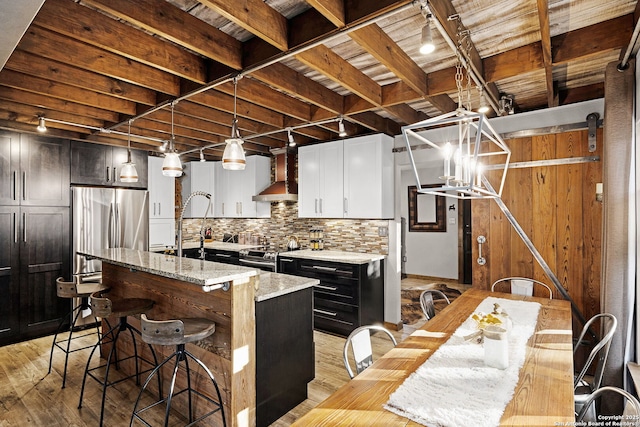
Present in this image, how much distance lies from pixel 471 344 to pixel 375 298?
2.47 m

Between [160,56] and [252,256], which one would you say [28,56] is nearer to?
[160,56]

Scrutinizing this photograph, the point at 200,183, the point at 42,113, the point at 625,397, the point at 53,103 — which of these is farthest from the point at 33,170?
the point at 625,397

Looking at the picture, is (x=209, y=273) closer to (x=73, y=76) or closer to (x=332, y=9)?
(x=332, y=9)

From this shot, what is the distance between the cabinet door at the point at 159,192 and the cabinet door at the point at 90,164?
608 mm

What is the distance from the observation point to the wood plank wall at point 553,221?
317 cm

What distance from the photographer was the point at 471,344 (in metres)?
1.91

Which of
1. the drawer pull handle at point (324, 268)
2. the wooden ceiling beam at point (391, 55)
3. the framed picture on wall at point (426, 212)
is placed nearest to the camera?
the wooden ceiling beam at point (391, 55)

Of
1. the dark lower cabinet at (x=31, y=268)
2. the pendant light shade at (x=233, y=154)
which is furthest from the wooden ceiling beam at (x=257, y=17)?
the dark lower cabinet at (x=31, y=268)

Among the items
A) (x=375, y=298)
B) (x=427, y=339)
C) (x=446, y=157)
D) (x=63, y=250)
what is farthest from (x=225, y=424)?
(x=63, y=250)

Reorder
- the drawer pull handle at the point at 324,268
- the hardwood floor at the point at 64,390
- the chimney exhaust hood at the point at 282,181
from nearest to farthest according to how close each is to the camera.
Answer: the hardwood floor at the point at 64,390
the drawer pull handle at the point at 324,268
the chimney exhaust hood at the point at 282,181

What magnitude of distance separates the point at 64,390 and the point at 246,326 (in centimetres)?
195

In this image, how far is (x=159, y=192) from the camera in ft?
17.9

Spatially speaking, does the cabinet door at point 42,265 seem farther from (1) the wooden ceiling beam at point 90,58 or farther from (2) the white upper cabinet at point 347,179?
(2) the white upper cabinet at point 347,179

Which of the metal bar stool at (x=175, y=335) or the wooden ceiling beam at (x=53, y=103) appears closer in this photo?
the metal bar stool at (x=175, y=335)
